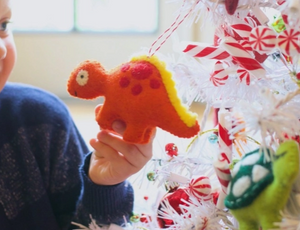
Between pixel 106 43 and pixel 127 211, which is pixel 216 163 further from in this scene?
pixel 106 43

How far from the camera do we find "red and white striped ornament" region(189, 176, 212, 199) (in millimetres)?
549

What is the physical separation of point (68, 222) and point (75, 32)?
220 centimetres

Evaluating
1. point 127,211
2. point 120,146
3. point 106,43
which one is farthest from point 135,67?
point 106,43

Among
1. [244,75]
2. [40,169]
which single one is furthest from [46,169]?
[244,75]

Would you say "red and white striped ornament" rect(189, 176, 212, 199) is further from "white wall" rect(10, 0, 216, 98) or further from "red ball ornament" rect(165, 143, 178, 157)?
"white wall" rect(10, 0, 216, 98)

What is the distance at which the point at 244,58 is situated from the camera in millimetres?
461

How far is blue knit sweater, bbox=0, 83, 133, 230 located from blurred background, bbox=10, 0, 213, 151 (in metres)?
1.97

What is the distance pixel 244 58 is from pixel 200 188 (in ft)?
0.65

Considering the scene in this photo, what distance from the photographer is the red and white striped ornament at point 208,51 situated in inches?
19.8

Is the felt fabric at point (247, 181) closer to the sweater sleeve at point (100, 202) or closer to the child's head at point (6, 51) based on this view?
the sweater sleeve at point (100, 202)

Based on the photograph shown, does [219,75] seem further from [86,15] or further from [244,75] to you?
[86,15]

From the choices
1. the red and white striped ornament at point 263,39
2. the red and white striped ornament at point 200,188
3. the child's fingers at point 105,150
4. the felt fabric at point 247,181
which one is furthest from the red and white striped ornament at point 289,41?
the child's fingers at point 105,150

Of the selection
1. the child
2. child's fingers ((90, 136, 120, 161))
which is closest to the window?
the child

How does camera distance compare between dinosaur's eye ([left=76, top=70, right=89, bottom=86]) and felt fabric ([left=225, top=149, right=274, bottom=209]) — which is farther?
dinosaur's eye ([left=76, top=70, right=89, bottom=86])
